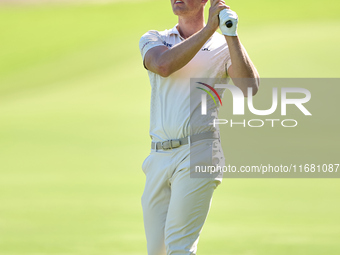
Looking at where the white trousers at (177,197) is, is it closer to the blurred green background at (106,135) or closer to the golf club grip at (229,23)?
the golf club grip at (229,23)

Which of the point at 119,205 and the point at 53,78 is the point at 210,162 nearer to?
the point at 119,205

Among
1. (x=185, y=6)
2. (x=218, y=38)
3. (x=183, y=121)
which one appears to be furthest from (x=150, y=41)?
(x=183, y=121)

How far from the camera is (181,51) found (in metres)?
3.85

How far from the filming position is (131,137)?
15445 millimetres

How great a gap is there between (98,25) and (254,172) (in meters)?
13.2

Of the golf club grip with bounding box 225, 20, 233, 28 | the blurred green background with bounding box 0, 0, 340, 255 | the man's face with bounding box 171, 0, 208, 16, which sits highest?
the man's face with bounding box 171, 0, 208, 16

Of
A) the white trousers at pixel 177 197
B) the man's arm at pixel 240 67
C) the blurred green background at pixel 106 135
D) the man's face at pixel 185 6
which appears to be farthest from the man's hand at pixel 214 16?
the blurred green background at pixel 106 135

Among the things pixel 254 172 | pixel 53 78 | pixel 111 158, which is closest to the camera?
pixel 254 172

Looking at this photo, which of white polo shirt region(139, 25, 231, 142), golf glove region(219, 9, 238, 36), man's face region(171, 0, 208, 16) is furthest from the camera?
man's face region(171, 0, 208, 16)

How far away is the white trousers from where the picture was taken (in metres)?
3.90

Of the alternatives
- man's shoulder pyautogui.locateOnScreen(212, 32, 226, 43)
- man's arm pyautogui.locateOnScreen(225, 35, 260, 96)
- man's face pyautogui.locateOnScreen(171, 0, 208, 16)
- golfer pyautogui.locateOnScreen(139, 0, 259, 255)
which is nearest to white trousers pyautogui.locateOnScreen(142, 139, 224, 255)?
golfer pyautogui.locateOnScreen(139, 0, 259, 255)

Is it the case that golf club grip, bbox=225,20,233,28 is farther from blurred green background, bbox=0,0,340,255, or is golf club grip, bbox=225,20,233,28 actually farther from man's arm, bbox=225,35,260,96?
blurred green background, bbox=0,0,340,255

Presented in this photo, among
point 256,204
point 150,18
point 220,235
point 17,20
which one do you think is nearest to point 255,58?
point 150,18

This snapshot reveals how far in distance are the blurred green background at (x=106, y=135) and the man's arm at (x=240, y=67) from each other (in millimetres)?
2982
